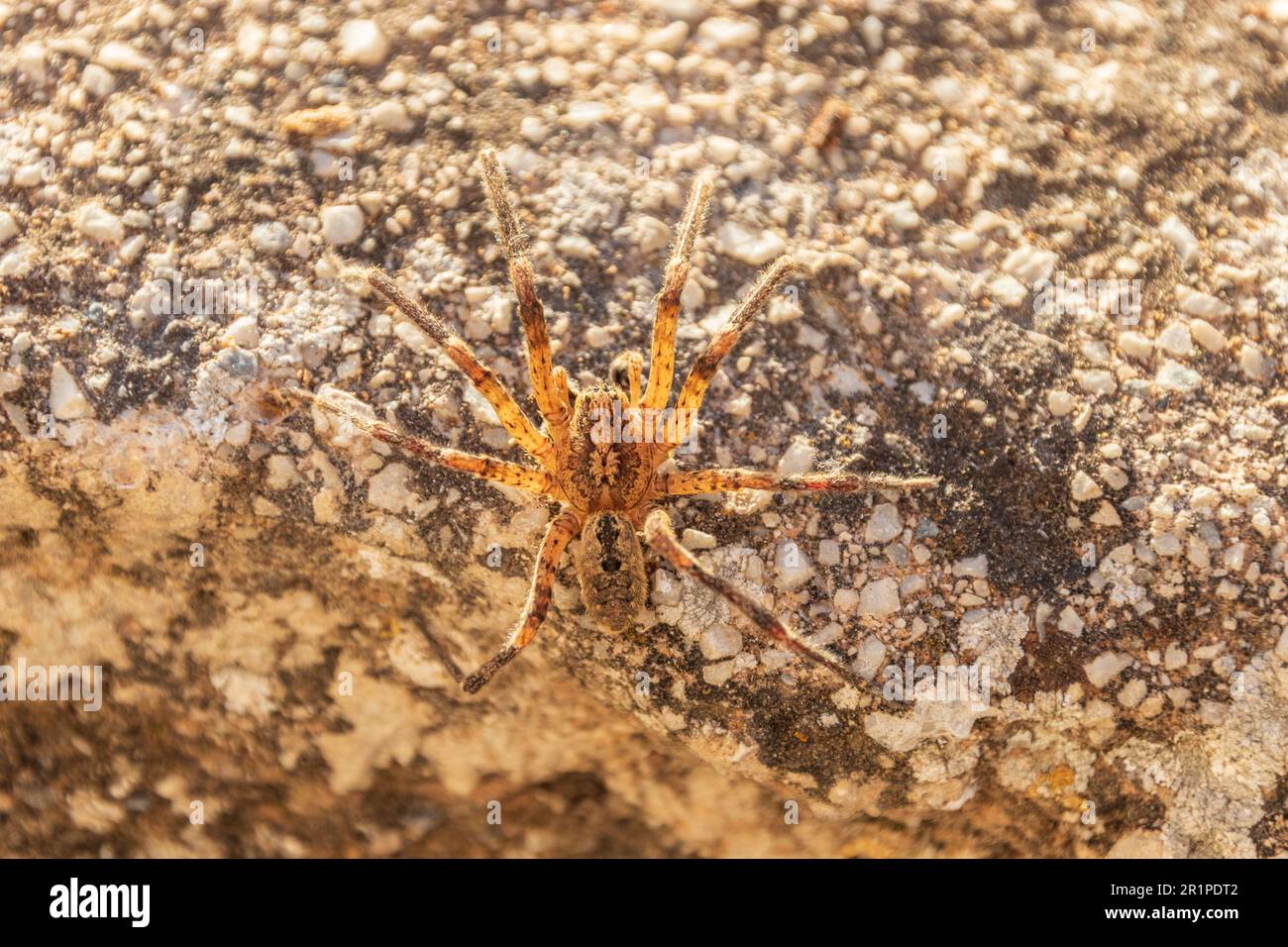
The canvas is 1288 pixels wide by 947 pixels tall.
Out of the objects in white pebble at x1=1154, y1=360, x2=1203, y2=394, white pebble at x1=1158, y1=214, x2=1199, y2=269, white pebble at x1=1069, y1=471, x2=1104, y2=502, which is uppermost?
white pebble at x1=1158, y1=214, x2=1199, y2=269

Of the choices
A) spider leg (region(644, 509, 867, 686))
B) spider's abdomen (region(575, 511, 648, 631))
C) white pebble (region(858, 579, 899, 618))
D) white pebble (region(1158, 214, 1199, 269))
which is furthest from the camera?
white pebble (region(1158, 214, 1199, 269))

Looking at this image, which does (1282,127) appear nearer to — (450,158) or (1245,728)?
(1245,728)

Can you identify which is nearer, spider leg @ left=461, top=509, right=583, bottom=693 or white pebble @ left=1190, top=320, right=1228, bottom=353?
spider leg @ left=461, top=509, right=583, bottom=693

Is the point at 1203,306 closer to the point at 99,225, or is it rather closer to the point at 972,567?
the point at 972,567

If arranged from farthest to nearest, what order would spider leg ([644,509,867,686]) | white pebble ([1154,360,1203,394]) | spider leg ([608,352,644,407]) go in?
white pebble ([1154,360,1203,394]), spider leg ([608,352,644,407]), spider leg ([644,509,867,686])

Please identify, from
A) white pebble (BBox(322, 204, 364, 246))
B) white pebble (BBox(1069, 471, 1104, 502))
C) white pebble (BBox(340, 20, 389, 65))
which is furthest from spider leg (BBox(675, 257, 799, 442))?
white pebble (BBox(340, 20, 389, 65))

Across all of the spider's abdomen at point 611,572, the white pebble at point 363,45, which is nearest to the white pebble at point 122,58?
the white pebble at point 363,45

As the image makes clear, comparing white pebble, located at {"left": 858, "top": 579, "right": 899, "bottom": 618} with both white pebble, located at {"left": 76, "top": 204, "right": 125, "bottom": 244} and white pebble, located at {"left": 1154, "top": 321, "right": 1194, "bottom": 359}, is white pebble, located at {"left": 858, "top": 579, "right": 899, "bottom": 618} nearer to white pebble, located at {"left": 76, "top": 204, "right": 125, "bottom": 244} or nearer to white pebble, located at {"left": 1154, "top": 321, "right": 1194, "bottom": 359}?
white pebble, located at {"left": 1154, "top": 321, "right": 1194, "bottom": 359}
